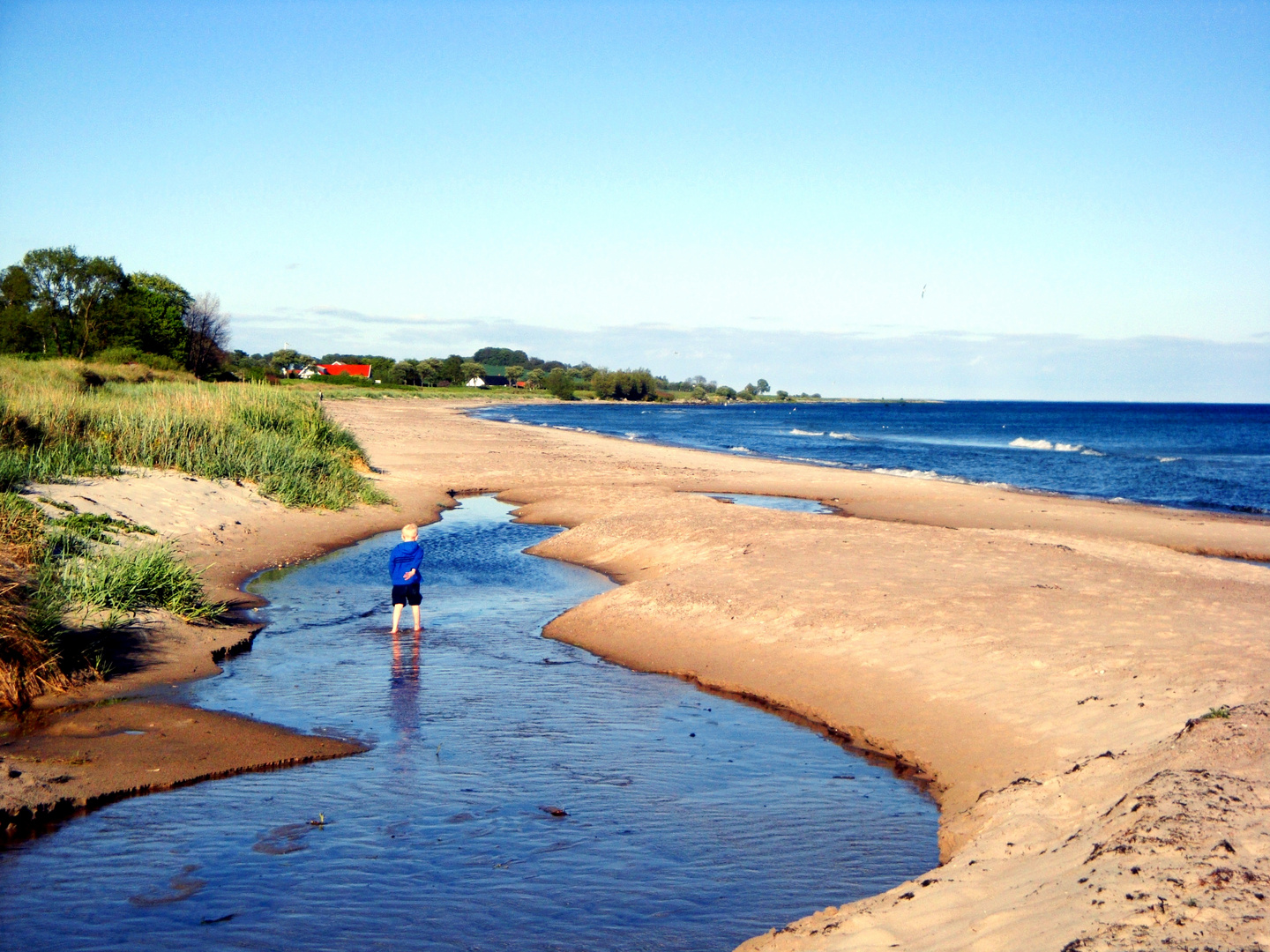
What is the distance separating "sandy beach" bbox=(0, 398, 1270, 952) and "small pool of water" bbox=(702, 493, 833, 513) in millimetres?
3627

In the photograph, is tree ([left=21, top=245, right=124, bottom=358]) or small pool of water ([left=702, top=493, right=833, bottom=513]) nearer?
small pool of water ([left=702, top=493, right=833, bottom=513])

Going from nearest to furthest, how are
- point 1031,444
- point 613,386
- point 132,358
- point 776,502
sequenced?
point 776,502 < point 132,358 < point 1031,444 < point 613,386

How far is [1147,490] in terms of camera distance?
3909 centimetres

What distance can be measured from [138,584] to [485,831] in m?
7.22

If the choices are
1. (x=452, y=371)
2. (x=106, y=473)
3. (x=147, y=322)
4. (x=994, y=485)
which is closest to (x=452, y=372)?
(x=452, y=371)

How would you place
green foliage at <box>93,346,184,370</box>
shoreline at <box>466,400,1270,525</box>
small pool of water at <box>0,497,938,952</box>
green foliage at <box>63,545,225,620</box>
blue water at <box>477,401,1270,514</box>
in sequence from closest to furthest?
1. small pool of water at <box>0,497,938,952</box>
2. green foliage at <box>63,545,225,620</box>
3. shoreline at <box>466,400,1270,525</box>
4. blue water at <box>477,401,1270,514</box>
5. green foliage at <box>93,346,184,370</box>

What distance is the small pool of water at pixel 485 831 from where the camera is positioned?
237 inches

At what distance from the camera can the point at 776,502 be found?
3003 centimetres

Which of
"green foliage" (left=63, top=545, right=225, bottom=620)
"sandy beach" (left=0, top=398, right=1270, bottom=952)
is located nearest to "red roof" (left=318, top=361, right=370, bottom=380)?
"sandy beach" (left=0, top=398, right=1270, bottom=952)

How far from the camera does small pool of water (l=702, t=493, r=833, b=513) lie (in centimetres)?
2802

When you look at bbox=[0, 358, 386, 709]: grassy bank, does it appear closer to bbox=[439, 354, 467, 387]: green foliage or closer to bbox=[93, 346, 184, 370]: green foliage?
bbox=[93, 346, 184, 370]: green foliage

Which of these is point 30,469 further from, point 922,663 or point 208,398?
point 922,663

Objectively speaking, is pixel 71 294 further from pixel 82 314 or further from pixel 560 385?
pixel 560 385

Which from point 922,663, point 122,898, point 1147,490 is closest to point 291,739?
point 122,898
